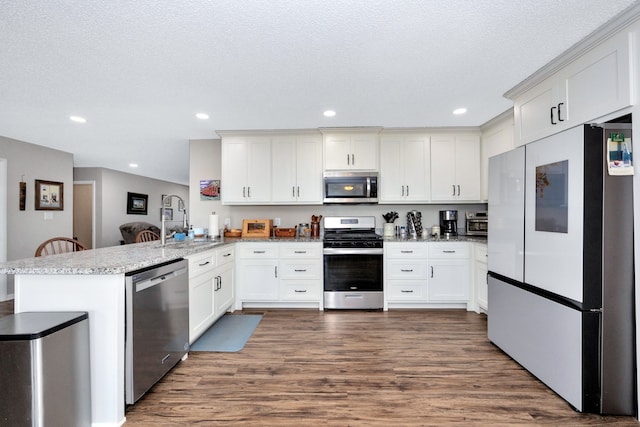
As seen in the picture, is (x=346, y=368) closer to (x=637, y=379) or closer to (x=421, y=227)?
(x=637, y=379)

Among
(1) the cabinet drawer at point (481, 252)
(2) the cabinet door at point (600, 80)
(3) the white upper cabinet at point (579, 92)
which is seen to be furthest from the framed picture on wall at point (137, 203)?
(2) the cabinet door at point (600, 80)

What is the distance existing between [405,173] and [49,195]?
19.3 feet

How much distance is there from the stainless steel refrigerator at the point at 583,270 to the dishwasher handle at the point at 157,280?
270cm

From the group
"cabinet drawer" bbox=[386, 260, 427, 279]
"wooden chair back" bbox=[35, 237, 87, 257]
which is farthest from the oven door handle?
"wooden chair back" bbox=[35, 237, 87, 257]

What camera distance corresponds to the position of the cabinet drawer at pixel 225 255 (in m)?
3.21

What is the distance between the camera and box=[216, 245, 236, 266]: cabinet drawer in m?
3.21

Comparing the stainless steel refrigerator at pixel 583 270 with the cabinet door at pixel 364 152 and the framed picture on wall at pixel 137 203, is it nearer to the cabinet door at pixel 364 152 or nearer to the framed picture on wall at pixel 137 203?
the cabinet door at pixel 364 152

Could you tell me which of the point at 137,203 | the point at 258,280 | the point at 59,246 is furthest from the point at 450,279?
the point at 137,203

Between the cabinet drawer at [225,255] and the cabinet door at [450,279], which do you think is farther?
the cabinet door at [450,279]

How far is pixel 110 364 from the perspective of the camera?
1696mm

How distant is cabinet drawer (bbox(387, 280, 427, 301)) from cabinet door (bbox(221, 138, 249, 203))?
2322 millimetres

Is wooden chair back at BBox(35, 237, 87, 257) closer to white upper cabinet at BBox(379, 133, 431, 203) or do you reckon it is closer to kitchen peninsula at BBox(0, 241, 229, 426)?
kitchen peninsula at BBox(0, 241, 229, 426)

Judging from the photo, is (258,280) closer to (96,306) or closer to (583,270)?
(96,306)

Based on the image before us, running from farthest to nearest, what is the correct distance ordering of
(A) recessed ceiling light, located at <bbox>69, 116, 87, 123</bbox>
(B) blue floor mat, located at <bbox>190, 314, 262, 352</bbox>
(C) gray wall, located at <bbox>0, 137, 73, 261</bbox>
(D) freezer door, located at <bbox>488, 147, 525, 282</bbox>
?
(C) gray wall, located at <bbox>0, 137, 73, 261</bbox>
(A) recessed ceiling light, located at <bbox>69, 116, 87, 123</bbox>
(B) blue floor mat, located at <bbox>190, 314, 262, 352</bbox>
(D) freezer door, located at <bbox>488, 147, 525, 282</bbox>
